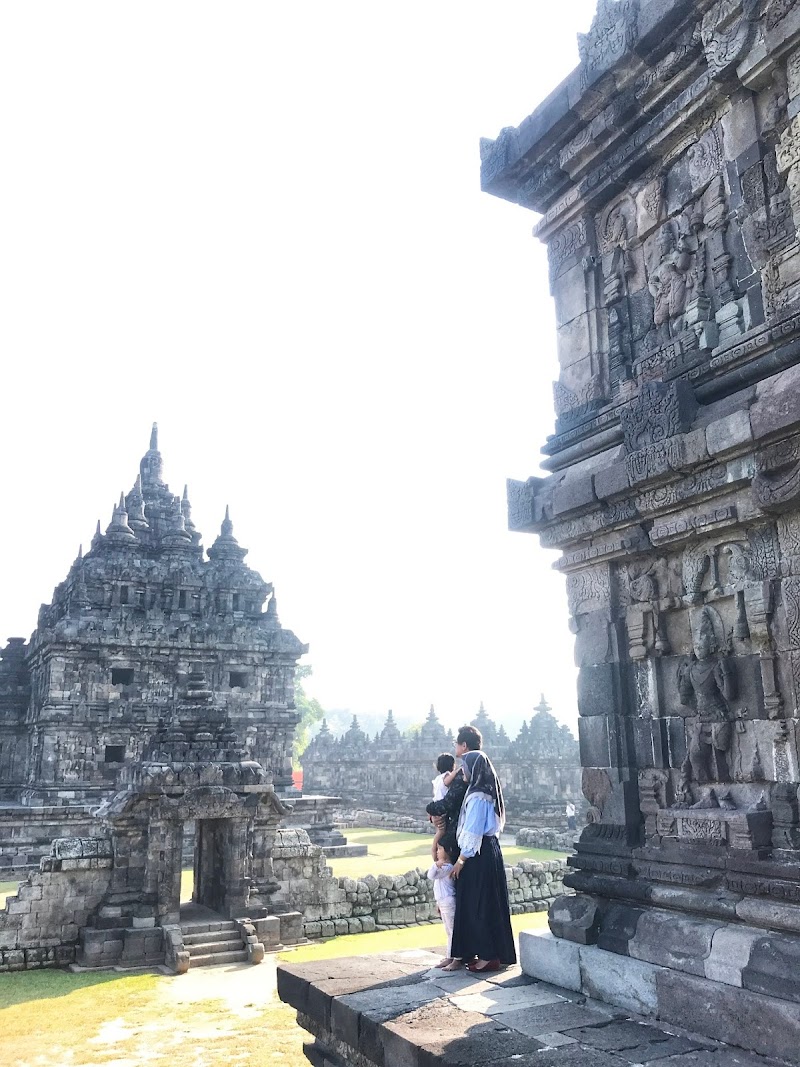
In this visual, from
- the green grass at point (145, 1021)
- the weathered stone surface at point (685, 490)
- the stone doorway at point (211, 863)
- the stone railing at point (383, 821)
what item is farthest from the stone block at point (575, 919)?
Result: the stone railing at point (383, 821)

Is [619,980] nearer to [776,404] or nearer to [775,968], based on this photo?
[775,968]

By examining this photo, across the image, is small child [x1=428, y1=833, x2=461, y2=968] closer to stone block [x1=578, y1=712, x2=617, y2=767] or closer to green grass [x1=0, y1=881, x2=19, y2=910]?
stone block [x1=578, y1=712, x2=617, y2=767]

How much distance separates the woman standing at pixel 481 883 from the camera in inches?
236

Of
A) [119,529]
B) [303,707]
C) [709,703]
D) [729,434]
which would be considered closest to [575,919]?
[709,703]

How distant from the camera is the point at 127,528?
29641 mm

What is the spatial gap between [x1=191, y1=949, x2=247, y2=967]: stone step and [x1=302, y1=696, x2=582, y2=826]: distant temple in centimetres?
2180

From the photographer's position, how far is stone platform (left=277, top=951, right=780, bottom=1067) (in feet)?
13.5

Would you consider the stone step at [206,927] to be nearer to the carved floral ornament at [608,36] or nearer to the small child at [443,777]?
the small child at [443,777]

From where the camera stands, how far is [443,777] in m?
6.62

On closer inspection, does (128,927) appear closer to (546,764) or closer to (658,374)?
(658,374)

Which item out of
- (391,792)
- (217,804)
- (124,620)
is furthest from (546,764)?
(217,804)

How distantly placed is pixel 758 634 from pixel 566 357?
2.75 metres

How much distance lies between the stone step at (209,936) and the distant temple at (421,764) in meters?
21.4

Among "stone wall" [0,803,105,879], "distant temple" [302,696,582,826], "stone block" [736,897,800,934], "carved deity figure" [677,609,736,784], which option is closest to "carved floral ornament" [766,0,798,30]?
"carved deity figure" [677,609,736,784]
